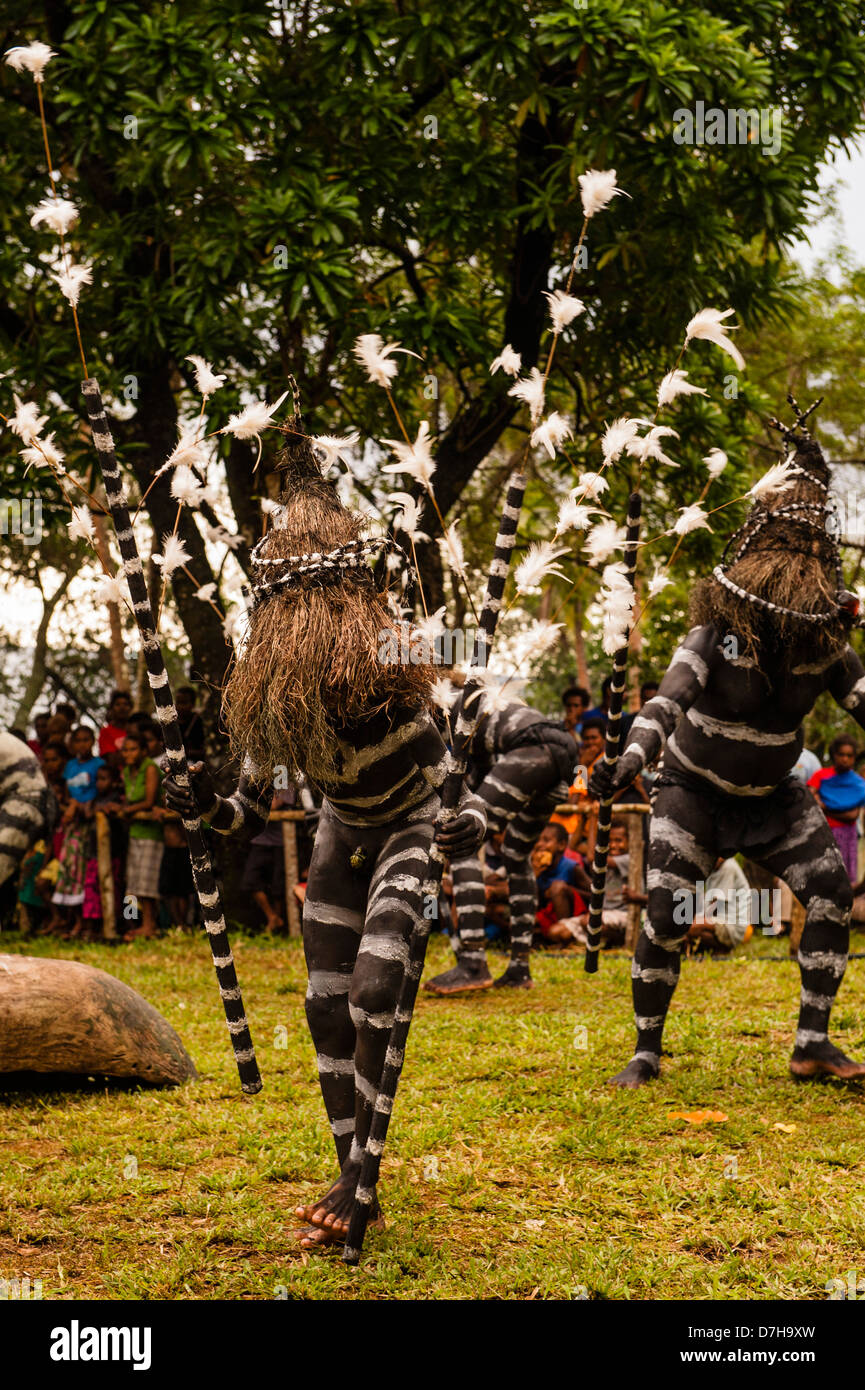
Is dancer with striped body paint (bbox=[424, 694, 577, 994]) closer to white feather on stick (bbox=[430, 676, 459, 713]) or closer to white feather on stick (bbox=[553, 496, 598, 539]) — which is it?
white feather on stick (bbox=[430, 676, 459, 713])

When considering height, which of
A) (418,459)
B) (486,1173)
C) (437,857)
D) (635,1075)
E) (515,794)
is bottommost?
(486,1173)

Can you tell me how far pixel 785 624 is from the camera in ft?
18.1

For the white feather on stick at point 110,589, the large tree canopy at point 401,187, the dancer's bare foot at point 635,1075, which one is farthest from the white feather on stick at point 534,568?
the large tree canopy at point 401,187

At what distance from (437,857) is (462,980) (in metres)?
4.71

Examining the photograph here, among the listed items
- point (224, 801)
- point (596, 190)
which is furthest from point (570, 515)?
point (224, 801)

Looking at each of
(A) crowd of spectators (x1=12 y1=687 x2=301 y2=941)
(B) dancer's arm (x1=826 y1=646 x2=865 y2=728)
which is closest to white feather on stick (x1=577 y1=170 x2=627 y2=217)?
(B) dancer's arm (x1=826 y1=646 x2=865 y2=728)

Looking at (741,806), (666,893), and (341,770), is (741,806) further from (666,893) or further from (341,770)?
(341,770)

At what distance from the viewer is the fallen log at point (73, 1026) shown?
5.72m

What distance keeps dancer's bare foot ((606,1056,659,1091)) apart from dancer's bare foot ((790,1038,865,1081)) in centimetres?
65

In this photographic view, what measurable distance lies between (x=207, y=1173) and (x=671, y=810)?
2522 millimetres

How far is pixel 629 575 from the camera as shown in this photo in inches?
192

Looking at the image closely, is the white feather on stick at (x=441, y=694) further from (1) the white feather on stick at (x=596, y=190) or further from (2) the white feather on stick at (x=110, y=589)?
(1) the white feather on stick at (x=596, y=190)

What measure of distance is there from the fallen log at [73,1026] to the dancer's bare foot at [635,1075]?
208cm

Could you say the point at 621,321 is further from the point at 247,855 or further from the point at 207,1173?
the point at 207,1173
